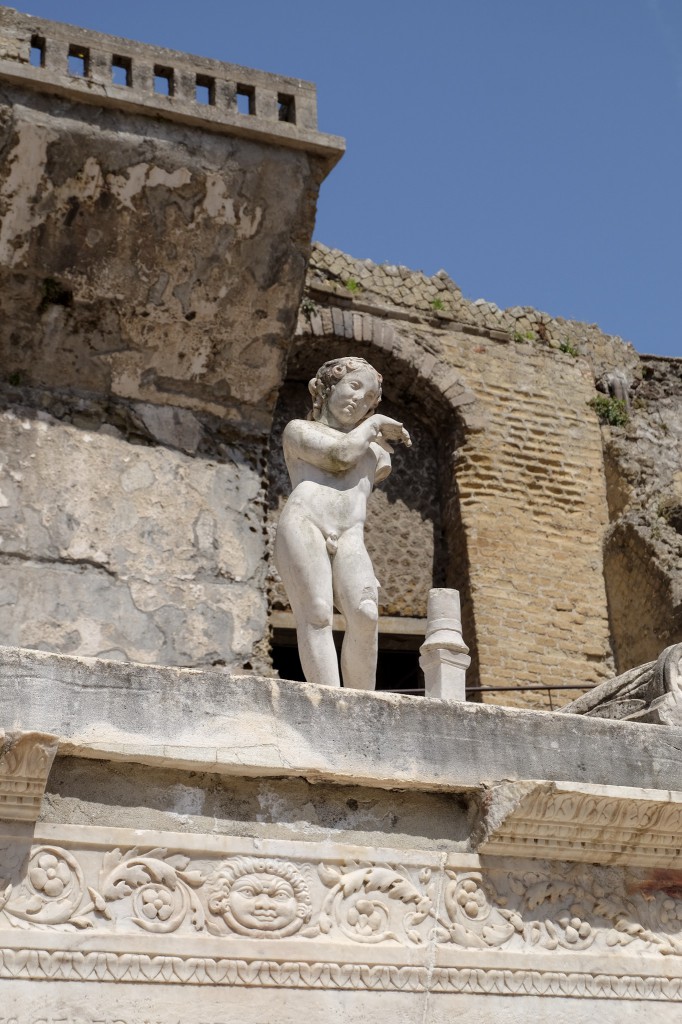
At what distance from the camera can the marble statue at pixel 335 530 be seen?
4.61 m

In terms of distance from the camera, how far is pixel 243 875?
11.2 ft

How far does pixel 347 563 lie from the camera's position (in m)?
4.71

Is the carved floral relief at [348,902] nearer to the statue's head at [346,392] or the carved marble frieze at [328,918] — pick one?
the carved marble frieze at [328,918]

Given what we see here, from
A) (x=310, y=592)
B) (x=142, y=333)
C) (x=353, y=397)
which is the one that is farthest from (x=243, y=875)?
(x=142, y=333)

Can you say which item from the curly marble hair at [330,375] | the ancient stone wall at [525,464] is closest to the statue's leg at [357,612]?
the curly marble hair at [330,375]

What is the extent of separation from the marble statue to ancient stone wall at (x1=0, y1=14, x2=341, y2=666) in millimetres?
2934

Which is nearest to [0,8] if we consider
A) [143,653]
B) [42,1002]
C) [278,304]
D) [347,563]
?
[278,304]

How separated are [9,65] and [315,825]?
5518 millimetres

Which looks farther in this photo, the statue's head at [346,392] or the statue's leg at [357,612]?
the statue's head at [346,392]

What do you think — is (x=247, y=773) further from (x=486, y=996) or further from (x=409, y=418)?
(x=409, y=418)

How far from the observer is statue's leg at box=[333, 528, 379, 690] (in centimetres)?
464

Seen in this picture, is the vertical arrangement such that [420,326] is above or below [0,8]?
above

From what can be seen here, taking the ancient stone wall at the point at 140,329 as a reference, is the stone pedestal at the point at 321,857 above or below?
below

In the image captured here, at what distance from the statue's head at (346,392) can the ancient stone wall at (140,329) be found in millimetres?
2806
